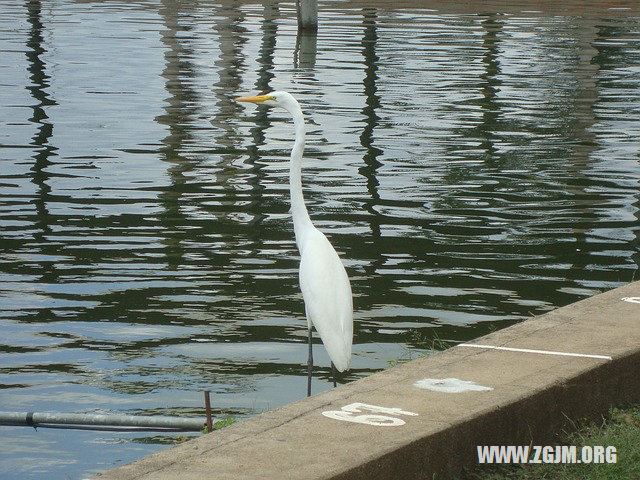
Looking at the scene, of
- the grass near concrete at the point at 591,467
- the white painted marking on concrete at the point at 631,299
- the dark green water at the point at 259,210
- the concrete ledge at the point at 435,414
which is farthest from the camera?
the dark green water at the point at 259,210

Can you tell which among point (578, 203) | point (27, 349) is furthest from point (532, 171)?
point (27, 349)

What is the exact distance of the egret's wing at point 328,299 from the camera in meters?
6.14

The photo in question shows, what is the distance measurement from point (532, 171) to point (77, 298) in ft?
20.1

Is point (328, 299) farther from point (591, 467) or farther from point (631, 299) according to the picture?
point (591, 467)

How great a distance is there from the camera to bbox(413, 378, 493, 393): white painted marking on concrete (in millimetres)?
4719

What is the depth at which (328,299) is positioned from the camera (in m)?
6.29

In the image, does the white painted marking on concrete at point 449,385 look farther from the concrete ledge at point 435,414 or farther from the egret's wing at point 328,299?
the egret's wing at point 328,299

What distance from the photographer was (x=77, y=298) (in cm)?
827

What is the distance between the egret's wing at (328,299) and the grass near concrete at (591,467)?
5.25ft

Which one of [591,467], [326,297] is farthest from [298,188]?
[591,467]

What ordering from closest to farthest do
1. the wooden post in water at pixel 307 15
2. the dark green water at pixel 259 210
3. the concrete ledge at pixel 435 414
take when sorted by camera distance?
the concrete ledge at pixel 435 414, the dark green water at pixel 259 210, the wooden post in water at pixel 307 15

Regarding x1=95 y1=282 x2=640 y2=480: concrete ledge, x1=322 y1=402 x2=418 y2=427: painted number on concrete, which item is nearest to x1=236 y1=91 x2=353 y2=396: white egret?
x1=95 y1=282 x2=640 y2=480: concrete ledge

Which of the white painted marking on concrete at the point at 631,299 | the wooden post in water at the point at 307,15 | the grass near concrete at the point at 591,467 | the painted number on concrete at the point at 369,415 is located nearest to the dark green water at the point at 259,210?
the white painted marking on concrete at the point at 631,299

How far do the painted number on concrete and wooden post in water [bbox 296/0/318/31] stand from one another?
70.3 feet
